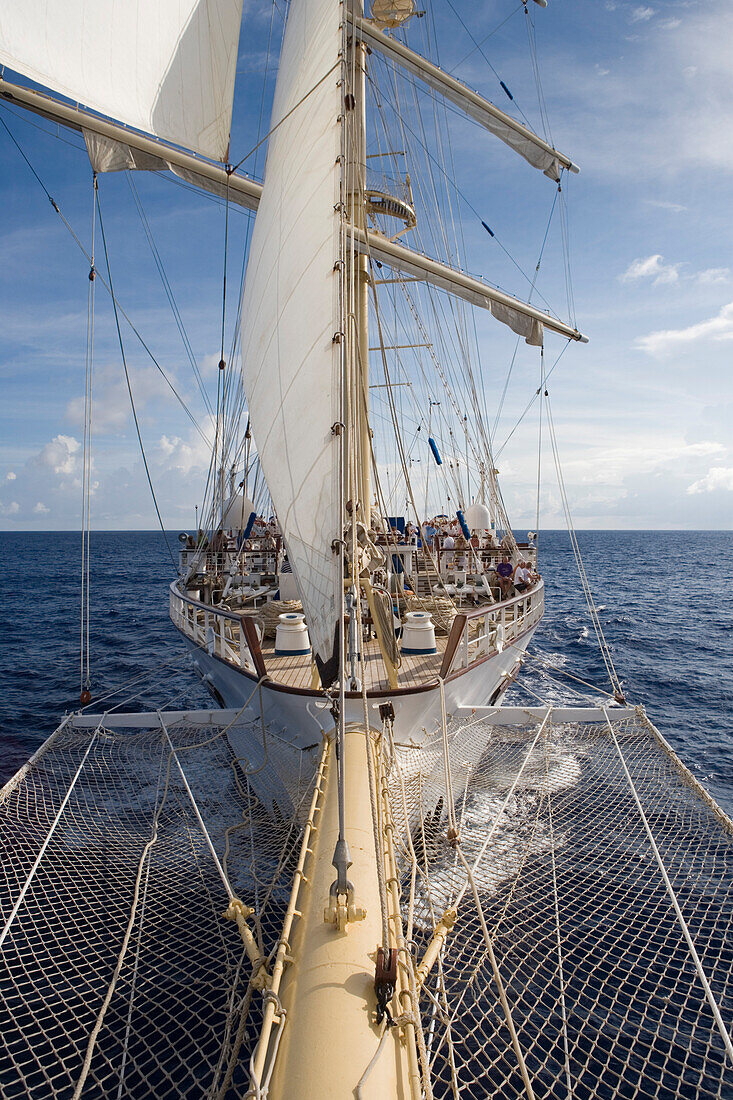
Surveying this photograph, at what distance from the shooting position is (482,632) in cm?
1071

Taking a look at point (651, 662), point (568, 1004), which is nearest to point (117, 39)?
point (568, 1004)

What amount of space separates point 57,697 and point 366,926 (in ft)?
62.2

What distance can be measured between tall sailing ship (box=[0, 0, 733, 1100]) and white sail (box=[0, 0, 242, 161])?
0.07m

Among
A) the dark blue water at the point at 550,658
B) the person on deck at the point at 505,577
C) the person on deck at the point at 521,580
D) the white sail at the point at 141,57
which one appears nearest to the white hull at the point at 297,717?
the dark blue water at the point at 550,658

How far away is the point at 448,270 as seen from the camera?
1518 cm

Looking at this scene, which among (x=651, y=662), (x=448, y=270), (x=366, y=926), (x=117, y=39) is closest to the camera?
(x=366, y=926)

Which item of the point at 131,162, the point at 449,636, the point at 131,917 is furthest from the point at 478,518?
the point at 131,917

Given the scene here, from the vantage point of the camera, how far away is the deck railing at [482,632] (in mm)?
7590

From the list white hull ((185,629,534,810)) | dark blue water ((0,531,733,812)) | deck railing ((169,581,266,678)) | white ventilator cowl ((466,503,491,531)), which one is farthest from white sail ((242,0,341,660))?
white ventilator cowl ((466,503,491,531))

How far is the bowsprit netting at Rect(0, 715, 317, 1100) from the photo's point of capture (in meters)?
4.13

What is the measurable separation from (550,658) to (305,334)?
22.6 m

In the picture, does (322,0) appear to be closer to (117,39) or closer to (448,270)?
(117,39)

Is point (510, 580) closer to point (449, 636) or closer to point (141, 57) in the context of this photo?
point (449, 636)

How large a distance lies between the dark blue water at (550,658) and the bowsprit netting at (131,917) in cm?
364
